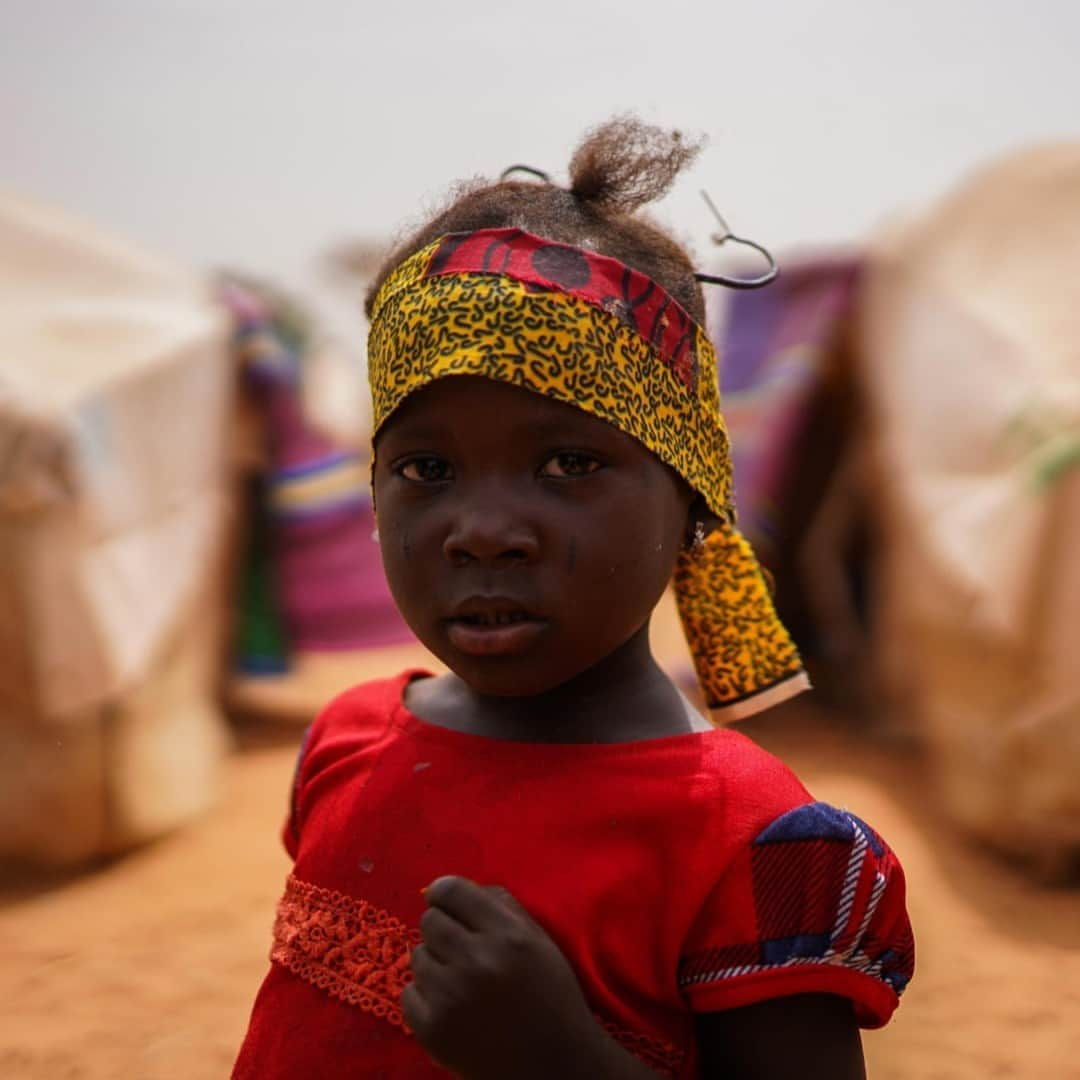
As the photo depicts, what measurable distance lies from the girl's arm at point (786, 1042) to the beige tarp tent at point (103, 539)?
320 centimetres

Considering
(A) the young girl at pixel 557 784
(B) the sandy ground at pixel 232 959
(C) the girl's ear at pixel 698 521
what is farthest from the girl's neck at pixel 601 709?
(B) the sandy ground at pixel 232 959

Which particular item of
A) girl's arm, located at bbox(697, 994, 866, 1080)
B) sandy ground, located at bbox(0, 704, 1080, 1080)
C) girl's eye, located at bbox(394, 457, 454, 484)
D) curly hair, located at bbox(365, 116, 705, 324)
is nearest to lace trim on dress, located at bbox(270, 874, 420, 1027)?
girl's arm, located at bbox(697, 994, 866, 1080)

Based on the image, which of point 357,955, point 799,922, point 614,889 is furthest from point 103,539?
point 799,922

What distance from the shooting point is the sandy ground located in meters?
2.94

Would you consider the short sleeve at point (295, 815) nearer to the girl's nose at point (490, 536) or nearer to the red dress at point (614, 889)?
the red dress at point (614, 889)

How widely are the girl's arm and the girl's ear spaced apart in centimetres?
59

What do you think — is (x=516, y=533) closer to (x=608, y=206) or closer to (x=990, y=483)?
(x=608, y=206)

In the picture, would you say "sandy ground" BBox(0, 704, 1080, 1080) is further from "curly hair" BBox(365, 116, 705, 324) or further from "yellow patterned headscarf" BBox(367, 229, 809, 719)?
"curly hair" BBox(365, 116, 705, 324)

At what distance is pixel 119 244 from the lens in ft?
18.7

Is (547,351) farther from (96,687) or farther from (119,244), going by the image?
(119,244)

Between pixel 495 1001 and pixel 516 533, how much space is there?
0.48 metres

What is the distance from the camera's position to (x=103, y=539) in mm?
4348

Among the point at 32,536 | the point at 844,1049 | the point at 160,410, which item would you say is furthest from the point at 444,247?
the point at 160,410

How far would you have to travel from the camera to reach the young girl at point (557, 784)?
136 cm
